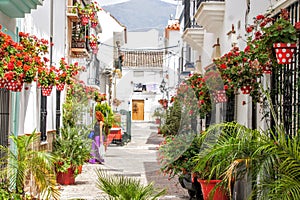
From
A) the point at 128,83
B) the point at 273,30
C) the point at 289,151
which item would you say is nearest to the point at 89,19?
the point at 273,30

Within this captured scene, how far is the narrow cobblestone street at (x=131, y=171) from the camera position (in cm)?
1134

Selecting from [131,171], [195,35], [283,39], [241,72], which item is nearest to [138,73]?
[195,35]

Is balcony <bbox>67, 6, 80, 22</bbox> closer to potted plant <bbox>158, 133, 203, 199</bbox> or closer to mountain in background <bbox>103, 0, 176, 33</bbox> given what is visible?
mountain in background <bbox>103, 0, 176, 33</bbox>

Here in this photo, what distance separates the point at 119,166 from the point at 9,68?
10.3m

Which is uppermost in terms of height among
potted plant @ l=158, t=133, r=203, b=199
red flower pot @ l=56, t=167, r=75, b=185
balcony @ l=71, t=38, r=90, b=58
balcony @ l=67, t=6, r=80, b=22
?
balcony @ l=67, t=6, r=80, b=22

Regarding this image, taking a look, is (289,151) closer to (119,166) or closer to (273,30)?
(273,30)

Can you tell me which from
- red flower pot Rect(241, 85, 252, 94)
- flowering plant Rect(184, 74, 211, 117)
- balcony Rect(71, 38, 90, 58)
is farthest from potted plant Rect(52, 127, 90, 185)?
red flower pot Rect(241, 85, 252, 94)

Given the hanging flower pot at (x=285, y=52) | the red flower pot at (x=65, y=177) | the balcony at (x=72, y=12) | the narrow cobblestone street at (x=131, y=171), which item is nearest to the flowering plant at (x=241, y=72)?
the hanging flower pot at (x=285, y=52)

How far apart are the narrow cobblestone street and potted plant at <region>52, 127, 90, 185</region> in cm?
28

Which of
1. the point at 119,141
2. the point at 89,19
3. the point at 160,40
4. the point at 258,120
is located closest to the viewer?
the point at 258,120

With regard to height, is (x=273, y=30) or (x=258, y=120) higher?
(x=273, y=30)

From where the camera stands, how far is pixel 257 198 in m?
5.94

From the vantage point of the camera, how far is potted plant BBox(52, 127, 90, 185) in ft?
40.9

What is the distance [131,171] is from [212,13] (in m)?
4.79
